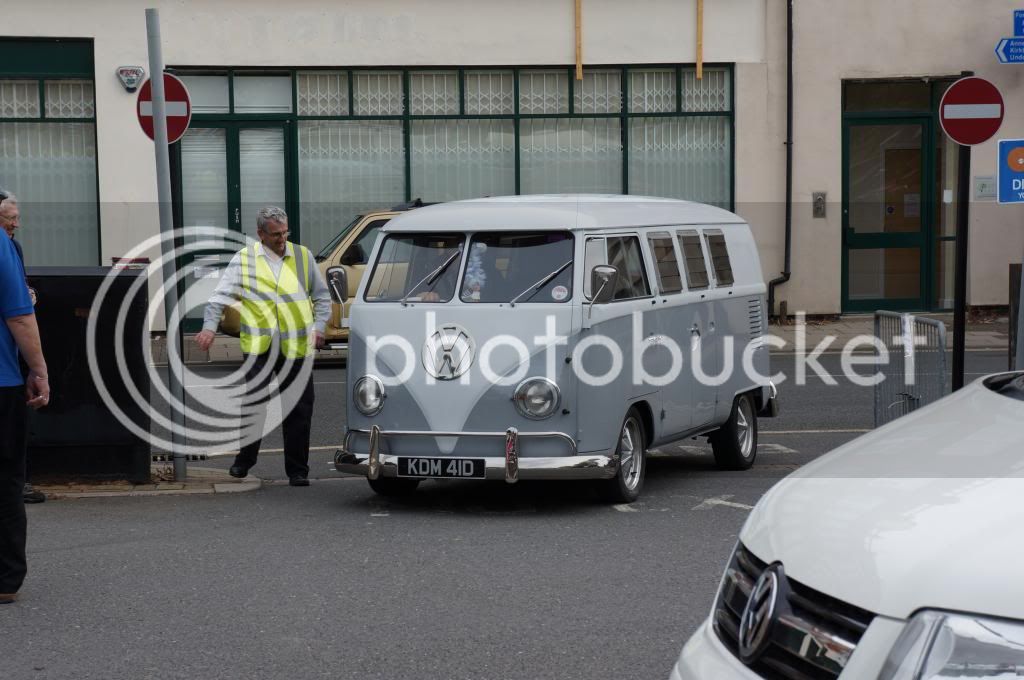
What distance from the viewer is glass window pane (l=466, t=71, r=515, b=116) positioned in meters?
22.2

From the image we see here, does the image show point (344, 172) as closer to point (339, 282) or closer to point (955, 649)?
point (339, 282)

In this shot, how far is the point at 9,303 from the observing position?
6680 mm

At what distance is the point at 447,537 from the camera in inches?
326

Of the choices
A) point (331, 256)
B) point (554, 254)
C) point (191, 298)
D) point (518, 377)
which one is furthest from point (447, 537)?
point (191, 298)

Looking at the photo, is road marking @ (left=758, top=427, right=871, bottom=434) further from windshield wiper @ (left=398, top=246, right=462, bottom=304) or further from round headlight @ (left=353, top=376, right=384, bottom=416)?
round headlight @ (left=353, top=376, right=384, bottom=416)

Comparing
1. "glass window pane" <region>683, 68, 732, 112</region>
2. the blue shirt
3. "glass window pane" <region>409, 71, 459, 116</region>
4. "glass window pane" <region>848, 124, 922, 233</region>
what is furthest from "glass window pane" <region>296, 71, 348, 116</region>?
the blue shirt

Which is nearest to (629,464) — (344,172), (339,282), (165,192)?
(339,282)

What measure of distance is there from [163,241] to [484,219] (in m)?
2.29

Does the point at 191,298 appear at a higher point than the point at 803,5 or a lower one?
lower

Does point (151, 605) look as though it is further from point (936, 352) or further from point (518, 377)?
point (936, 352)

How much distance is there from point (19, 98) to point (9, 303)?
1572 centimetres

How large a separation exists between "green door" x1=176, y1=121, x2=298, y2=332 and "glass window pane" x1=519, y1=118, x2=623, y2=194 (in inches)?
143

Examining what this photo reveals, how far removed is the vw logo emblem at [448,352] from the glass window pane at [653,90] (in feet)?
46.2

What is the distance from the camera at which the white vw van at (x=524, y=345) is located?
28.9 feet
